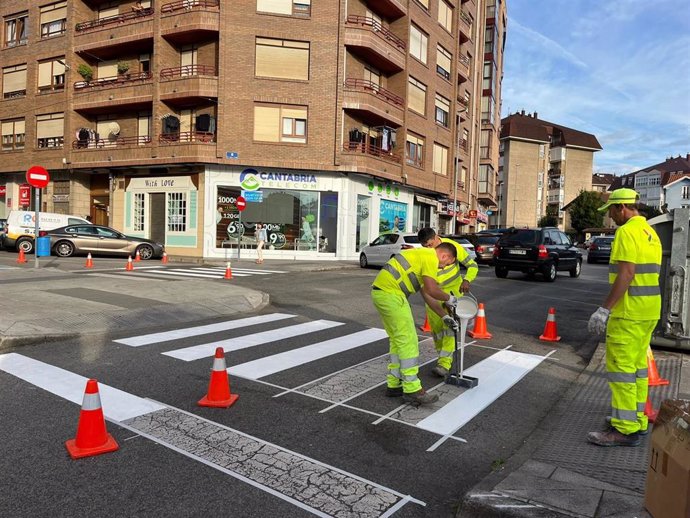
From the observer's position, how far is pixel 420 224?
3434 centimetres

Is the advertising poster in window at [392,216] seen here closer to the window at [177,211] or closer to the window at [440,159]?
the window at [440,159]

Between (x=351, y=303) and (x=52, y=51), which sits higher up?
(x=52, y=51)

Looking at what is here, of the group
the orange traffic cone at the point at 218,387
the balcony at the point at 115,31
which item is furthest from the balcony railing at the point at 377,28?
the orange traffic cone at the point at 218,387

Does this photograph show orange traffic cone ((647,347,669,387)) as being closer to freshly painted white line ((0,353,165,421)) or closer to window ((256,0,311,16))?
freshly painted white line ((0,353,165,421))

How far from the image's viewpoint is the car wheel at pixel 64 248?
2150cm

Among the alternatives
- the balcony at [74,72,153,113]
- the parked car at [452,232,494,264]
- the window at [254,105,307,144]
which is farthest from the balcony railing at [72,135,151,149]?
the parked car at [452,232,494,264]

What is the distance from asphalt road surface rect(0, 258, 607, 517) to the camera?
3.16m

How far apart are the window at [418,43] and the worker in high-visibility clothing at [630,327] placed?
28247mm

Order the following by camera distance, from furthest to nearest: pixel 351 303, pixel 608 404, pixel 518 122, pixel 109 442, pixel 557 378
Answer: pixel 518 122 → pixel 351 303 → pixel 557 378 → pixel 608 404 → pixel 109 442

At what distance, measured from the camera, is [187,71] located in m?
26.4

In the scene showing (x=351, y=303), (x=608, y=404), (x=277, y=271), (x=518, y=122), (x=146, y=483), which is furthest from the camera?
(x=518, y=122)

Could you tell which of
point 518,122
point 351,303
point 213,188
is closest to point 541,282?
point 351,303

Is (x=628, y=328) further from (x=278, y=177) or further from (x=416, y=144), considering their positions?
(x=416, y=144)

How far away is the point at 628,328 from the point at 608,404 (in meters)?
1.39
